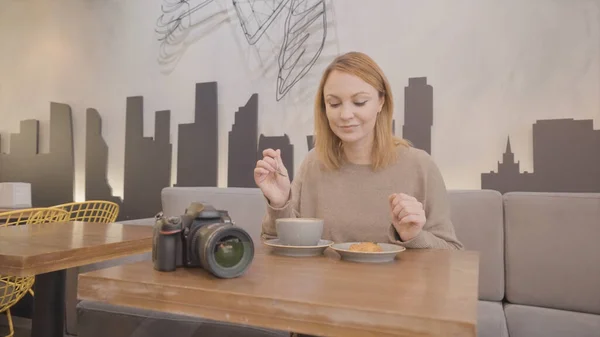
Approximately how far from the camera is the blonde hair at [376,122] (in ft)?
3.95

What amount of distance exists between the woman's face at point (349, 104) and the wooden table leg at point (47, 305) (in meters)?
0.97

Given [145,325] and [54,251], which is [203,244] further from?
[145,325]

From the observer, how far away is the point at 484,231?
5.83 feet

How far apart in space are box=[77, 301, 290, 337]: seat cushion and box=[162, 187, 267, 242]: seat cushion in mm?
581

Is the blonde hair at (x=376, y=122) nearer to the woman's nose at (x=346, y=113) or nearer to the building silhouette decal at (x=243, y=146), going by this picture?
the woman's nose at (x=346, y=113)

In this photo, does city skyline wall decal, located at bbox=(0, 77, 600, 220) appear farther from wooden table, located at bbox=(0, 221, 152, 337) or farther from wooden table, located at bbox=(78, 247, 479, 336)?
wooden table, located at bbox=(78, 247, 479, 336)

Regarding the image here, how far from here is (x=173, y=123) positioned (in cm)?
273

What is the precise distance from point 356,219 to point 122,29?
2.40 meters

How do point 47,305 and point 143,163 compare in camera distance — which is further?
point 143,163

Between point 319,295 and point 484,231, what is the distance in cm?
139

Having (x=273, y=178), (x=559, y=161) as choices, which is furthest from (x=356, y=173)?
(x=559, y=161)

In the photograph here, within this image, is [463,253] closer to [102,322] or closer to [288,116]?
[102,322]

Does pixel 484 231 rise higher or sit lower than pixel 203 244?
lower

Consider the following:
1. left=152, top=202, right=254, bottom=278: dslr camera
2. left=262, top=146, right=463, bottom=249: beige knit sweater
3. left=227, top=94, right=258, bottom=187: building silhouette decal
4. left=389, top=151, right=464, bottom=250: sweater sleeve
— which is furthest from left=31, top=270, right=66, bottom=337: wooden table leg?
left=227, top=94, right=258, bottom=187: building silhouette decal
